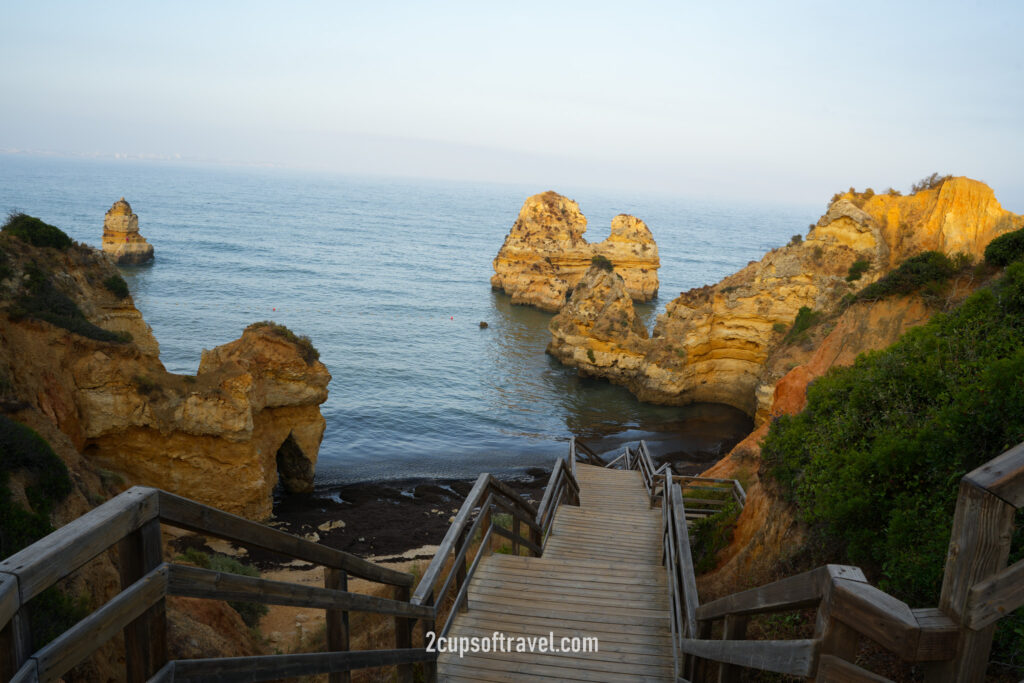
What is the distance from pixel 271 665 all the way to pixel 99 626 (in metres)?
0.98

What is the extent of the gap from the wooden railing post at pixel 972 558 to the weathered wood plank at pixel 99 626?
2.41 meters

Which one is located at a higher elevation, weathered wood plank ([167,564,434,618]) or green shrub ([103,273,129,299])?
weathered wood plank ([167,564,434,618])

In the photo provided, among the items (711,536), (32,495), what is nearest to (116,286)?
(32,495)

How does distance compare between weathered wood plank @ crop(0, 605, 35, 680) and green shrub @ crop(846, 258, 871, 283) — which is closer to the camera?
weathered wood plank @ crop(0, 605, 35, 680)

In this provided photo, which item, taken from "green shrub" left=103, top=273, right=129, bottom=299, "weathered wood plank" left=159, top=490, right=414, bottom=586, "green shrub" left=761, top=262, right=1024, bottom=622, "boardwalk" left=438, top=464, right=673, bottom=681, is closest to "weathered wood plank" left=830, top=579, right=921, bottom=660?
"weathered wood plank" left=159, top=490, right=414, bottom=586

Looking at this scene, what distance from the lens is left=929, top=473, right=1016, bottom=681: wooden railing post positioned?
1.93m

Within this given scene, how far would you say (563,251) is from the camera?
73.4m

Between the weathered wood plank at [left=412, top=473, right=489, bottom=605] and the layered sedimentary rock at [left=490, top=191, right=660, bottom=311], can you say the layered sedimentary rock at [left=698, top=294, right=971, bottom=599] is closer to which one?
the weathered wood plank at [left=412, top=473, right=489, bottom=605]

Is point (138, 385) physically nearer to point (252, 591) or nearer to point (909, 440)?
point (252, 591)

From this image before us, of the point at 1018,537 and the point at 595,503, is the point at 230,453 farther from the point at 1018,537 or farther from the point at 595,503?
the point at 1018,537

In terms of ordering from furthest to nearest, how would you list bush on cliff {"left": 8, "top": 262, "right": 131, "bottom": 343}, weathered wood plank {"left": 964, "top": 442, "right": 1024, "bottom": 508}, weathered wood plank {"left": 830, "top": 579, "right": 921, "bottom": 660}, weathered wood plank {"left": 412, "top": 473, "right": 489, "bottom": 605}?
bush on cliff {"left": 8, "top": 262, "right": 131, "bottom": 343}
weathered wood plank {"left": 412, "top": 473, "right": 489, "bottom": 605}
weathered wood plank {"left": 830, "top": 579, "right": 921, "bottom": 660}
weathered wood plank {"left": 964, "top": 442, "right": 1024, "bottom": 508}

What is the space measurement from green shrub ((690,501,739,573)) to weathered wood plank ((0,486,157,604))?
8.10 metres

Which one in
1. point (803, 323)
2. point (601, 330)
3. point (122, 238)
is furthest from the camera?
point (122, 238)

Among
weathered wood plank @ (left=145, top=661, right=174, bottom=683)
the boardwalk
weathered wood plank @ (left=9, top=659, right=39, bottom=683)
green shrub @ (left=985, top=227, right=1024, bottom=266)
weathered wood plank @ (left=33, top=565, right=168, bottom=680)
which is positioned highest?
green shrub @ (left=985, top=227, right=1024, bottom=266)
